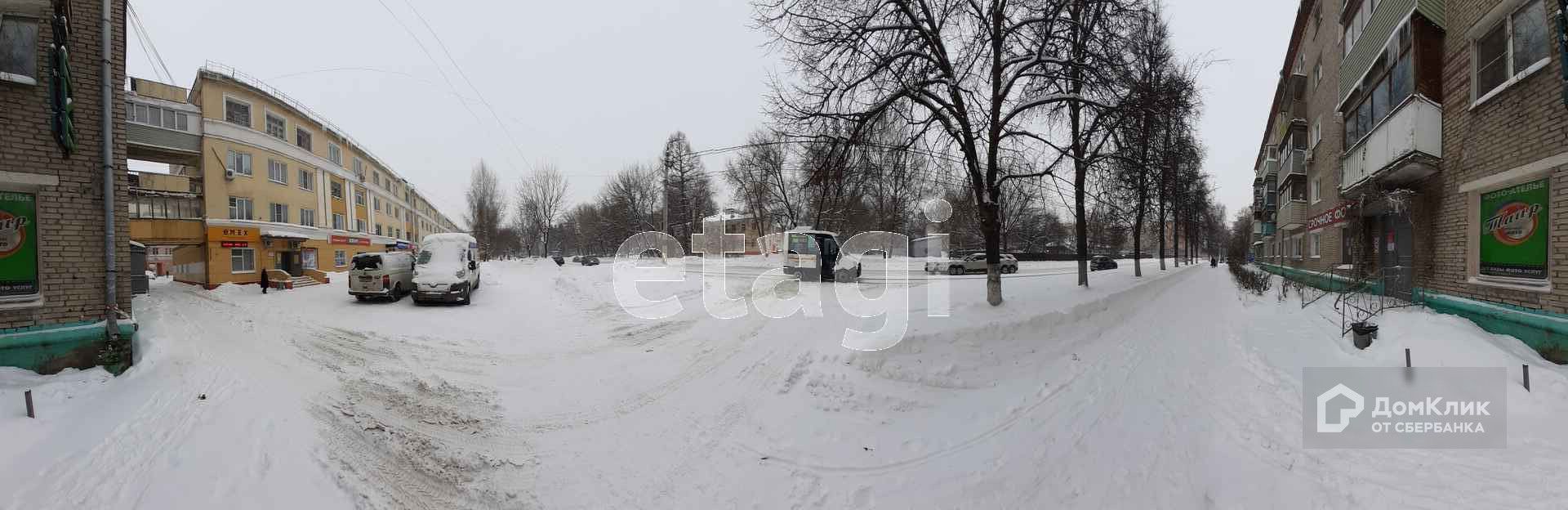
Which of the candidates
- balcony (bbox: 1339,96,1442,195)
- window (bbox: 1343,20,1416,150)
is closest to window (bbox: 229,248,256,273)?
balcony (bbox: 1339,96,1442,195)

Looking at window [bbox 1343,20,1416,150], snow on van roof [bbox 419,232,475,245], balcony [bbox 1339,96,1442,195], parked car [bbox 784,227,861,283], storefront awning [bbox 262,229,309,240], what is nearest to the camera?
balcony [bbox 1339,96,1442,195]

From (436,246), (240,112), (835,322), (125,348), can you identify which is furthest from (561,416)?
(240,112)

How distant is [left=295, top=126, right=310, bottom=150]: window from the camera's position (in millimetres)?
26255

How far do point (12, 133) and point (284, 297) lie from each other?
11002 millimetres

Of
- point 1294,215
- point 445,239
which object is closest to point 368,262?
point 445,239

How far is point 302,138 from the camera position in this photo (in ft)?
88.0

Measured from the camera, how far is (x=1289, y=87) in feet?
71.5

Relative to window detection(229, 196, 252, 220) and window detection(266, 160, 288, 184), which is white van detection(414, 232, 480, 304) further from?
window detection(266, 160, 288, 184)

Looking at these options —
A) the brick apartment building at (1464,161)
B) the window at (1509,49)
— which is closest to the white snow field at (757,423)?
the brick apartment building at (1464,161)

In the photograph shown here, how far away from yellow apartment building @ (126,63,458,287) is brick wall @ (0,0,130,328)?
12844mm

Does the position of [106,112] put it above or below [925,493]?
above

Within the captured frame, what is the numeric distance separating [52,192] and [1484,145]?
1867cm

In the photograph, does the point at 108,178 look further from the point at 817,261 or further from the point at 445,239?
the point at 817,261

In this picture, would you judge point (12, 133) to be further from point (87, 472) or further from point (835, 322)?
point (835, 322)
